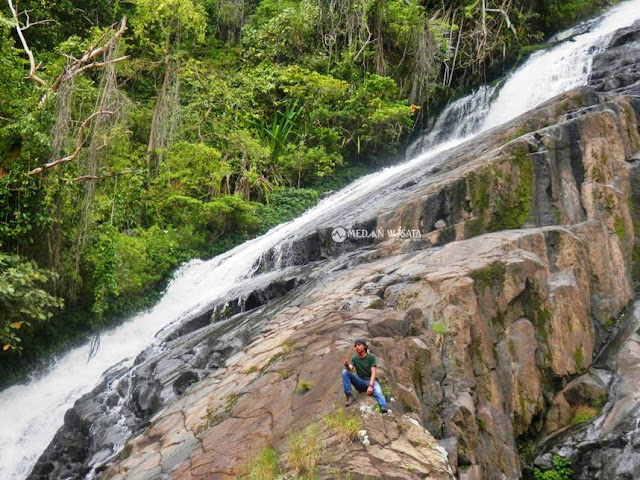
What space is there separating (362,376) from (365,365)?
11cm

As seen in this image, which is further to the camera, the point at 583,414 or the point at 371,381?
the point at 583,414

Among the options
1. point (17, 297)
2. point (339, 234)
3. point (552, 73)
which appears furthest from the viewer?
point (552, 73)

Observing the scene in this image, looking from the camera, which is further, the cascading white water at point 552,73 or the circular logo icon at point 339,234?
the cascading white water at point 552,73

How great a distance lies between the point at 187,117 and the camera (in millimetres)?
18203

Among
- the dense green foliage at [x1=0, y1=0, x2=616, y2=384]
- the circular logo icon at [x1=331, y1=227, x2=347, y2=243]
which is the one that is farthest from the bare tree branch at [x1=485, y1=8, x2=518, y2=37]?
the circular logo icon at [x1=331, y1=227, x2=347, y2=243]

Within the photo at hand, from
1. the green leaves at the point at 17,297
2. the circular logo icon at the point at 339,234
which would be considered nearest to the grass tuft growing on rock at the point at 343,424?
the circular logo icon at the point at 339,234

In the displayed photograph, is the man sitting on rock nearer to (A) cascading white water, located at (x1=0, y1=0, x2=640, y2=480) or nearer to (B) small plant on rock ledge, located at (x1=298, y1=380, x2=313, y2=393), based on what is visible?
(B) small plant on rock ledge, located at (x1=298, y1=380, x2=313, y2=393)

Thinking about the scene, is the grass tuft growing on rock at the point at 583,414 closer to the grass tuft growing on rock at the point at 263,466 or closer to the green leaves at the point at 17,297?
the grass tuft growing on rock at the point at 263,466

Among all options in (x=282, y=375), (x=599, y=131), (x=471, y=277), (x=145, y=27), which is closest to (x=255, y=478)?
(x=282, y=375)

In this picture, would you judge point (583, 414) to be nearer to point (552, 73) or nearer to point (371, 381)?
point (371, 381)

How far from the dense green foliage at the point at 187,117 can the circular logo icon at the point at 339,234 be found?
412cm

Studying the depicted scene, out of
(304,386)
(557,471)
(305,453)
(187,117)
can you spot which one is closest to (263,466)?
(305,453)

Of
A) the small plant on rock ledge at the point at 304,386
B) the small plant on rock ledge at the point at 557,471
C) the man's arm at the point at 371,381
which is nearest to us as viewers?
the man's arm at the point at 371,381

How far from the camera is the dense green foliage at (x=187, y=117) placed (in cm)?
1091
